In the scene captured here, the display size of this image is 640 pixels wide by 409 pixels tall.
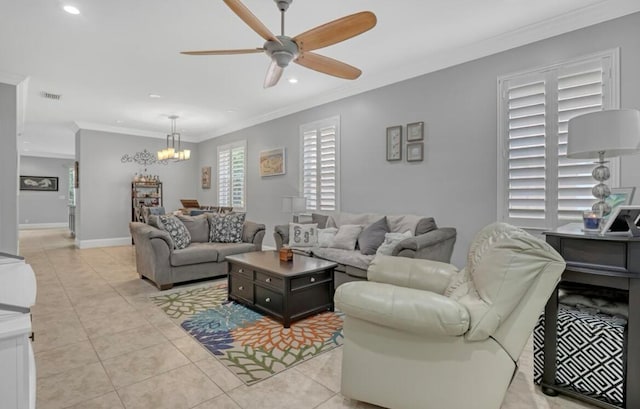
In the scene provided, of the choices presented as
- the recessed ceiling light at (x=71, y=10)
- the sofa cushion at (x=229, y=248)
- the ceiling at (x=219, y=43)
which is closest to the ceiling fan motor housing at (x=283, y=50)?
the ceiling at (x=219, y=43)

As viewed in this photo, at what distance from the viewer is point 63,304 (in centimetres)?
353

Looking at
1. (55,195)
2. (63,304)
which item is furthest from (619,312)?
(55,195)

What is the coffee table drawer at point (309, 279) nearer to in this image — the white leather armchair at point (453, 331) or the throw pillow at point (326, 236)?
the throw pillow at point (326, 236)

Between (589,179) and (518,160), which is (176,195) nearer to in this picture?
(518,160)

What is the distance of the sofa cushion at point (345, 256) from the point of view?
3.50m

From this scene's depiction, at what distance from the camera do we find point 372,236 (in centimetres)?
390

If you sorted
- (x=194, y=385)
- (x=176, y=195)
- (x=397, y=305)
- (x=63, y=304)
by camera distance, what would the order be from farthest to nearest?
(x=176, y=195) → (x=63, y=304) → (x=194, y=385) → (x=397, y=305)

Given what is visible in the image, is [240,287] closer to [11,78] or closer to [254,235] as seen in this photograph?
[254,235]

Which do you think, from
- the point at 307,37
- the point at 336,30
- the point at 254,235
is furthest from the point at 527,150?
the point at 254,235

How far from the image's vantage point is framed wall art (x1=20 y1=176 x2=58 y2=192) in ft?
39.2

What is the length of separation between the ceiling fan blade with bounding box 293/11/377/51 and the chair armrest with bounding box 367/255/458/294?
1.60 m

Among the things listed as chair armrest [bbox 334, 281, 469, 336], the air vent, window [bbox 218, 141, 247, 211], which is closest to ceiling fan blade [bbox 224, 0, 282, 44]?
chair armrest [bbox 334, 281, 469, 336]

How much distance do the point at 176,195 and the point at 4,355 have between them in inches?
336

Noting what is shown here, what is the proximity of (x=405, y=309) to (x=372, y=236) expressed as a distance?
239 centimetres
